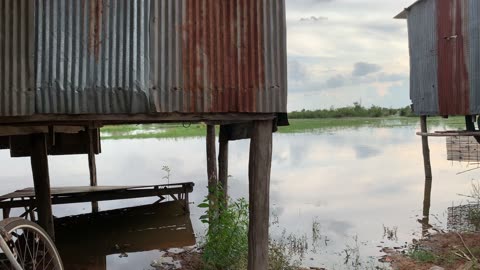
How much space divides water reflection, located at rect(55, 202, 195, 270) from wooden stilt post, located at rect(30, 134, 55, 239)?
111 centimetres

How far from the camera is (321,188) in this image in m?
20.4

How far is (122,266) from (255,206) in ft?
15.7

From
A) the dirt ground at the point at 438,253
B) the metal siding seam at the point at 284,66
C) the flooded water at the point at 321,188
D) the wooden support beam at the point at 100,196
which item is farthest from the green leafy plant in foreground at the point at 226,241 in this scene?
the wooden support beam at the point at 100,196

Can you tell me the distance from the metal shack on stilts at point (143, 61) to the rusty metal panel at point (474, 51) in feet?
30.9

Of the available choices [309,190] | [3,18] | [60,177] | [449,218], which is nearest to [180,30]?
[3,18]

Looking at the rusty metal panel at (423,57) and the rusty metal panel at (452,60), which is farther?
the rusty metal panel at (423,57)

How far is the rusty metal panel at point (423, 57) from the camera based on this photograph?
15.0 meters

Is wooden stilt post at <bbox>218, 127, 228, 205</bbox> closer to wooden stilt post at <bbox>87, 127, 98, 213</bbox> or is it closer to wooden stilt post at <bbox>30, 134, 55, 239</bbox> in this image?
wooden stilt post at <bbox>87, 127, 98, 213</bbox>

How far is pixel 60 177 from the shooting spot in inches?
946

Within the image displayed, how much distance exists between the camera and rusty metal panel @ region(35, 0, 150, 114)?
530cm

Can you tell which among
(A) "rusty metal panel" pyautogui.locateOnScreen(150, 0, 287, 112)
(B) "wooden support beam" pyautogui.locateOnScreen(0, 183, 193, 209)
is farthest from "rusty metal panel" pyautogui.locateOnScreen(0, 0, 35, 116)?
(B) "wooden support beam" pyautogui.locateOnScreen(0, 183, 193, 209)

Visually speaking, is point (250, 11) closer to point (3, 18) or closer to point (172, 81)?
point (172, 81)

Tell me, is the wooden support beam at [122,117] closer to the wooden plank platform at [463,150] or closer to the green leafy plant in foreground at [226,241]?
the green leafy plant in foreground at [226,241]

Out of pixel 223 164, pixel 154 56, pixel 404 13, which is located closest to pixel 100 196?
pixel 223 164
